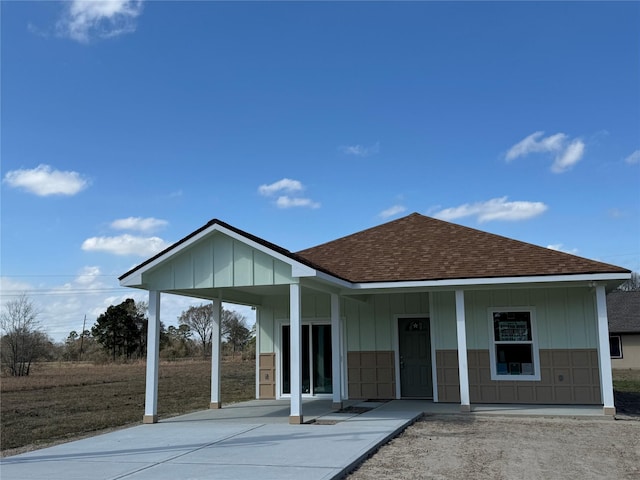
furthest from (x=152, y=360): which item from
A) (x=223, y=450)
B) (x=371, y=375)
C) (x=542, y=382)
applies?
(x=542, y=382)

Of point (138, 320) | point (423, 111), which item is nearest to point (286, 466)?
→ point (423, 111)

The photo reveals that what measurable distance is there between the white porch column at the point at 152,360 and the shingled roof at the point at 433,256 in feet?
12.6

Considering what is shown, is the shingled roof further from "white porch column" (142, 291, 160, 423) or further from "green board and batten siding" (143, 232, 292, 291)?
"white porch column" (142, 291, 160, 423)

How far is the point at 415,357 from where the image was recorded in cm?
1494

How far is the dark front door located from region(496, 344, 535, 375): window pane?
1.97 metres

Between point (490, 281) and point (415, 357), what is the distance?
3988mm

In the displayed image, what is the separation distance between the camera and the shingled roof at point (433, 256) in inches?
478

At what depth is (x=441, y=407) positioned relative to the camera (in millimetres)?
12859

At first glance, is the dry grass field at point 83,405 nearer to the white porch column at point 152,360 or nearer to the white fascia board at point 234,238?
the white porch column at point 152,360

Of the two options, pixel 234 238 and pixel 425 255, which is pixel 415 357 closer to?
pixel 425 255

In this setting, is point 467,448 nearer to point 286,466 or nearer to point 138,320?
point 286,466

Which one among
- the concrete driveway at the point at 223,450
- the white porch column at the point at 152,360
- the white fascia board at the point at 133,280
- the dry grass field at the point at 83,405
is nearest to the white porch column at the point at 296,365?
the concrete driveway at the point at 223,450

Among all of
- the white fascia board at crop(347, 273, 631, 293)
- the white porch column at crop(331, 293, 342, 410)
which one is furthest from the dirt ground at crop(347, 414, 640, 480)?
the white fascia board at crop(347, 273, 631, 293)

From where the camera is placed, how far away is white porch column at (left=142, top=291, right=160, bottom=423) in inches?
439
